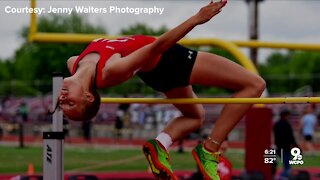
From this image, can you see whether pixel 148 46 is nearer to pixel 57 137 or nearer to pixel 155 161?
pixel 155 161

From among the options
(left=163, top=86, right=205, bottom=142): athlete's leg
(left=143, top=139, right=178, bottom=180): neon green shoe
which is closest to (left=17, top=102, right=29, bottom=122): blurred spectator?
(left=163, top=86, right=205, bottom=142): athlete's leg

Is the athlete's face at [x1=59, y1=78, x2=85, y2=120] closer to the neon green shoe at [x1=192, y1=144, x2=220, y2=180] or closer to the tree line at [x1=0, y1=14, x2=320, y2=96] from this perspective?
the neon green shoe at [x1=192, y1=144, x2=220, y2=180]

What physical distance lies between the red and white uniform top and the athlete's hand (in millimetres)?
408

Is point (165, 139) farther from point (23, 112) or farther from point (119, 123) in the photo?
point (23, 112)

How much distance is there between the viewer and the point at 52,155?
443cm

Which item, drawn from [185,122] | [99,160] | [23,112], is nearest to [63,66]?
[23,112]

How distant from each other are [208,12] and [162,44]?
0.27 meters

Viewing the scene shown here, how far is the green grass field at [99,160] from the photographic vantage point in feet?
37.3

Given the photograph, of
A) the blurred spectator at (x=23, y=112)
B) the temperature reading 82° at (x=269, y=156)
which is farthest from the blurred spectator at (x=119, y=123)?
the temperature reading 82° at (x=269, y=156)

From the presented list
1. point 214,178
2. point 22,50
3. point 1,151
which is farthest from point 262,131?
point 22,50

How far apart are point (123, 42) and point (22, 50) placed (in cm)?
4483

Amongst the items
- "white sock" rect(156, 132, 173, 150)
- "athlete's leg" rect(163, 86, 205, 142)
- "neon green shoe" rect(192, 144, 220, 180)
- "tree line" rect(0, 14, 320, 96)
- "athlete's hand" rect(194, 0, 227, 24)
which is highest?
"athlete's hand" rect(194, 0, 227, 24)

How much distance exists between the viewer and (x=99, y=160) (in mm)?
13227

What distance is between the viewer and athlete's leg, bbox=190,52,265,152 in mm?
4012
